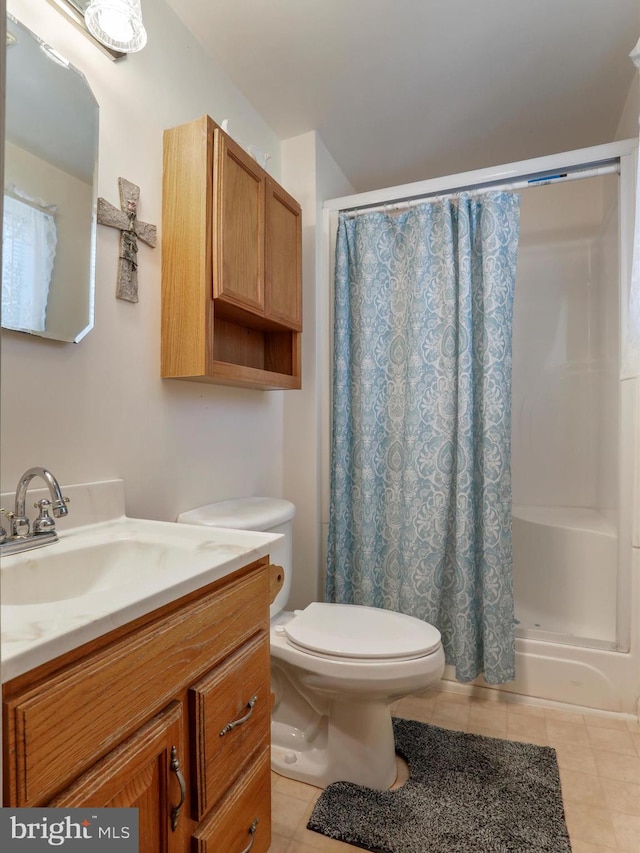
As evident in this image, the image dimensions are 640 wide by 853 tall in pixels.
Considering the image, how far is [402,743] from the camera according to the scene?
1.57 metres

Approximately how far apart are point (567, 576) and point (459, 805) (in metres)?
1.08

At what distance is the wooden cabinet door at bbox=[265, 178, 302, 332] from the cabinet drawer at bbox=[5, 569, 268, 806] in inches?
44.3

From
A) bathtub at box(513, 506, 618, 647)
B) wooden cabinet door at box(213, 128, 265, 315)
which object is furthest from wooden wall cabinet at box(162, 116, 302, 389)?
bathtub at box(513, 506, 618, 647)

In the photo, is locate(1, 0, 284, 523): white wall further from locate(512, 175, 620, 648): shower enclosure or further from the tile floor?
locate(512, 175, 620, 648): shower enclosure

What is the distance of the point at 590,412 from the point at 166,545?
2258 mm

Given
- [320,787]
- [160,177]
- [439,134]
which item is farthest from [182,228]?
[320,787]

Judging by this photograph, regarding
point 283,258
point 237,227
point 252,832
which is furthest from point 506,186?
point 252,832

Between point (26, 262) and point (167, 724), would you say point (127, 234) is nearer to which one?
point (26, 262)

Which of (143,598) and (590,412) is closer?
(143,598)

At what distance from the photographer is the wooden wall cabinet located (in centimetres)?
Answer: 138

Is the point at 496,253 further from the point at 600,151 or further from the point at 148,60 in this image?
the point at 148,60

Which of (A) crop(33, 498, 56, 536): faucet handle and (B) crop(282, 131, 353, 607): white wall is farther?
(B) crop(282, 131, 353, 607): white wall
